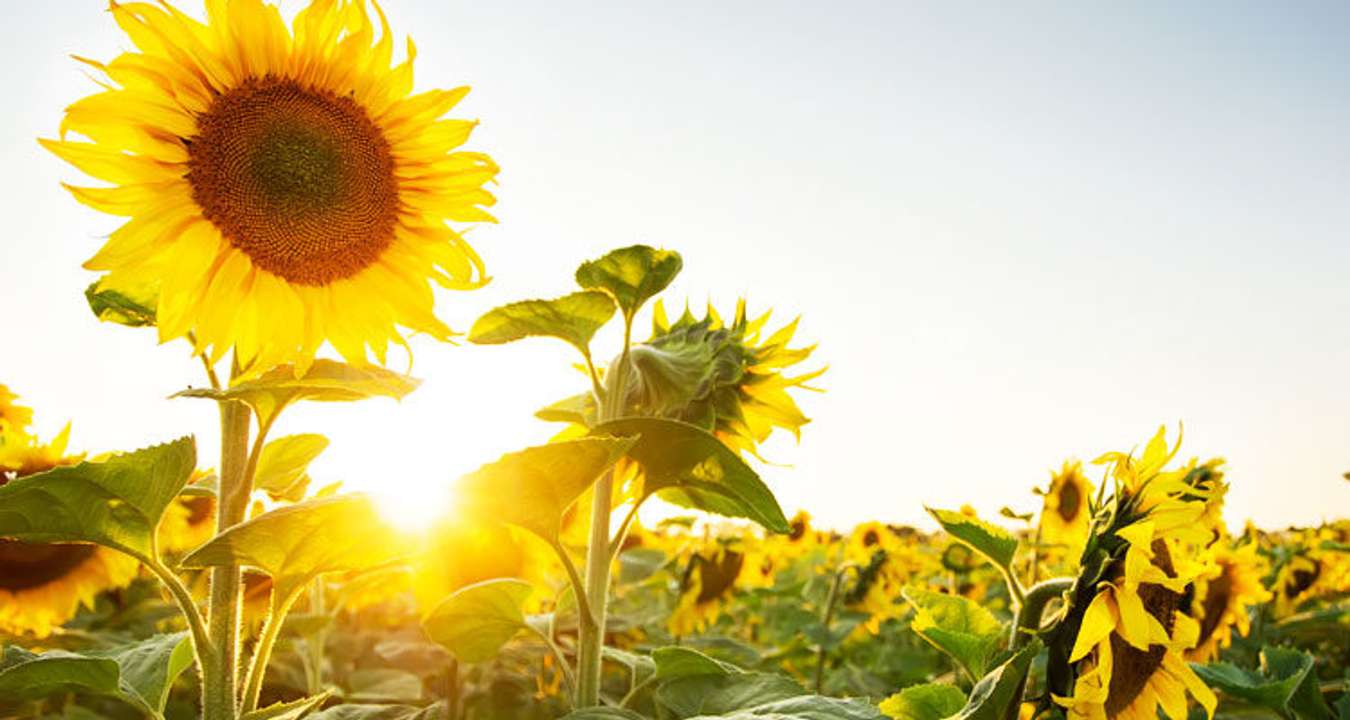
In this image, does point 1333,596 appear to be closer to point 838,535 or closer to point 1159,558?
point 1159,558

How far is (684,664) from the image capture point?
6.22 feet

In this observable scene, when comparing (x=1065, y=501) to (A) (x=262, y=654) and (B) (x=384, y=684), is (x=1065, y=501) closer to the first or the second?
(B) (x=384, y=684)

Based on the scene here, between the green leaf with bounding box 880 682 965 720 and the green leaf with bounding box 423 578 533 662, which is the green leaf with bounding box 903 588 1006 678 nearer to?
the green leaf with bounding box 880 682 965 720

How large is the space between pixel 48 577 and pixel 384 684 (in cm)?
121

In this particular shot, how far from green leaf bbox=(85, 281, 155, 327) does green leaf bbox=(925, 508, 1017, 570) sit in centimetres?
142

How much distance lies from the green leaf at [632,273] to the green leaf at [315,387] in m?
0.50

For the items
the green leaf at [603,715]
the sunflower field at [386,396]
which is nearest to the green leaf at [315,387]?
the sunflower field at [386,396]

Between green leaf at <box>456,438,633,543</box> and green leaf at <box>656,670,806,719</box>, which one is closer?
green leaf at <box>456,438,633,543</box>

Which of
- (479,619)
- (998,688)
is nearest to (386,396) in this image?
(479,619)

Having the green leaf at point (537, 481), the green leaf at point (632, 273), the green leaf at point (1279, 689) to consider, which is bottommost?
the green leaf at point (1279, 689)

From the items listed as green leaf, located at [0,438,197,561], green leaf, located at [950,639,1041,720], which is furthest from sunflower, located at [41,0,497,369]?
green leaf, located at [950,639,1041,720]

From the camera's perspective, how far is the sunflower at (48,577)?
3.53m

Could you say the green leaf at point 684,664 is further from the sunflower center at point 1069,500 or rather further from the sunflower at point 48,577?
the sunflower center at point 1069,500

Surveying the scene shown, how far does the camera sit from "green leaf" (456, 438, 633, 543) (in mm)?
1516
